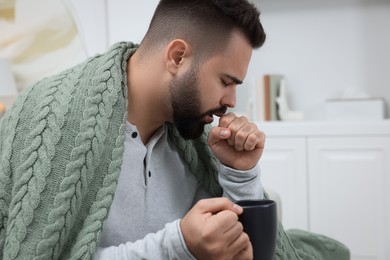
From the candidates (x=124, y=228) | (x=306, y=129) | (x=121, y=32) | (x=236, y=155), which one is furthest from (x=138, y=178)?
(x=121, y=32)

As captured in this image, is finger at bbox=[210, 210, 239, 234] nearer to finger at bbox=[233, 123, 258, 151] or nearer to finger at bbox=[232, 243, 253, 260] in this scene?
finger at bbox=[232, 243, 253, 260]

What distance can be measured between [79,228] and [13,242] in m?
0.11

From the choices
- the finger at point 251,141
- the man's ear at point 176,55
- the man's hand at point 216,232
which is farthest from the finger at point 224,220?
the man's ear at point 176,55

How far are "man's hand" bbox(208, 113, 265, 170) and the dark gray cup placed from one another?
0.20 metres

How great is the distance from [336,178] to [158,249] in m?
1.76

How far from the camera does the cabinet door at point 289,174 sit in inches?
97.3

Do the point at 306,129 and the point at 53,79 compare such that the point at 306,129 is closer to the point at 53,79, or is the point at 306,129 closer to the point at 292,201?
the point at 292,201

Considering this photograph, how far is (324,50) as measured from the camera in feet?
9.28

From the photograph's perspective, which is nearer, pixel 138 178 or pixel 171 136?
pixel 138 178

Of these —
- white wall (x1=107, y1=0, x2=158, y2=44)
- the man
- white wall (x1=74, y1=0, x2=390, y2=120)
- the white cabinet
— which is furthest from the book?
the man

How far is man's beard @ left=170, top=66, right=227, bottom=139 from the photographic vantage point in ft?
3.38

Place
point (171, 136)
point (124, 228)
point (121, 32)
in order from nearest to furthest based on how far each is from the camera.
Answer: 1. point (124, 228)
2. point (171, 136)
3. point (121, 32)

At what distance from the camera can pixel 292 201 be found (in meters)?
2.50

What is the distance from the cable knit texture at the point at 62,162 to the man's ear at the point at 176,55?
11 centimetres
